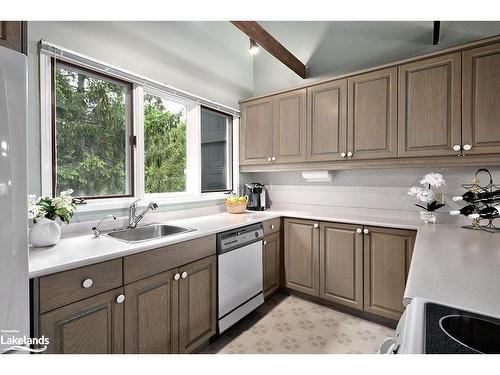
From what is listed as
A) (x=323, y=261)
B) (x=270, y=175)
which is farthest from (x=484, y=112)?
(x=270, y=175)

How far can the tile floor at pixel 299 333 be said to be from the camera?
1.80 meters

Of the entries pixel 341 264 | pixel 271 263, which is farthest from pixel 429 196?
pixel 271 263

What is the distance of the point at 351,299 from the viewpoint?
7.22 feet

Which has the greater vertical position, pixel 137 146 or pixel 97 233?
pixel 137 146

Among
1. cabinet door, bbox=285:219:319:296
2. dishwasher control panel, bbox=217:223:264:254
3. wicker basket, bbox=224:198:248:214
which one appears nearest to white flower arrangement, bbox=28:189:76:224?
dishwasher control panel, bbox=217:223:264:254

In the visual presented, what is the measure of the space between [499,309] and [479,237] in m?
1.15

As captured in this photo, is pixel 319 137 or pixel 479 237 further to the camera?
pixel 319 137

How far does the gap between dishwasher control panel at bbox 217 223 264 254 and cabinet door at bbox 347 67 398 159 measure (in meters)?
1.13

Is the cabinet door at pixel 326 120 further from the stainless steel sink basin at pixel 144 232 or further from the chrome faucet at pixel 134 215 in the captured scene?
the chrome faucet at pixel 134 215

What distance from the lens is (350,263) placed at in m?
2.19

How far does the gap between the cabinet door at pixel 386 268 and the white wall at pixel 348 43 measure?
173cm
